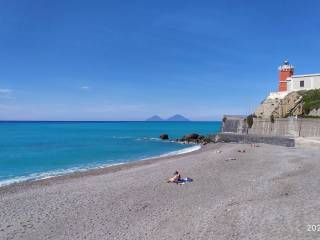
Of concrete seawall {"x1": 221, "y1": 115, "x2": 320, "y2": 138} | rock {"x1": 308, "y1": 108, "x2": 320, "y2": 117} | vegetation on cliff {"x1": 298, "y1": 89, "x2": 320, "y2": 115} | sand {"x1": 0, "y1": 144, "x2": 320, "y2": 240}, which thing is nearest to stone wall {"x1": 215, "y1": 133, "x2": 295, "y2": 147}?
concrete seawall {"x1": 221, "y1": 115, "x2": 320, "y2": 138}

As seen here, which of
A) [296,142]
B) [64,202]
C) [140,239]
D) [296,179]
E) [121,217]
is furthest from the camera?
[296,142]

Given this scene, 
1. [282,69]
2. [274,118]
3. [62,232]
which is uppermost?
[282,69]

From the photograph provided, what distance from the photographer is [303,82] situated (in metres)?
49.9

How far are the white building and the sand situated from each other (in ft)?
114

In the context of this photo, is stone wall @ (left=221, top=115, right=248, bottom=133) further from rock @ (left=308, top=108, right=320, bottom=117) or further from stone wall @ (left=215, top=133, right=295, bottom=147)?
rock @ (left=308, top=108, right=320, bottom=117)

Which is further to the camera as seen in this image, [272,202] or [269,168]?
[269,168]

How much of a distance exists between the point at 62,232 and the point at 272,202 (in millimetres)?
6790

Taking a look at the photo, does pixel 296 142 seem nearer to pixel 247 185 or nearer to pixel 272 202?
pixel 247 185

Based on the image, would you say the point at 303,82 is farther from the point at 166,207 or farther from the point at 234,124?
the point at 166,207

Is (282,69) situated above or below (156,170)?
above

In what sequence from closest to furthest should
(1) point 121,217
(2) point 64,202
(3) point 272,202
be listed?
(1) point 121,217, (3) point 272,202, (2) point 64,202

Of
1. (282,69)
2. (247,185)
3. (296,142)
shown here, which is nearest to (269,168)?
(247,185)

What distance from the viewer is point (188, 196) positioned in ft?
42.4

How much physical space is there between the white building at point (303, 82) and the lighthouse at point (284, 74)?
7.17 ft
